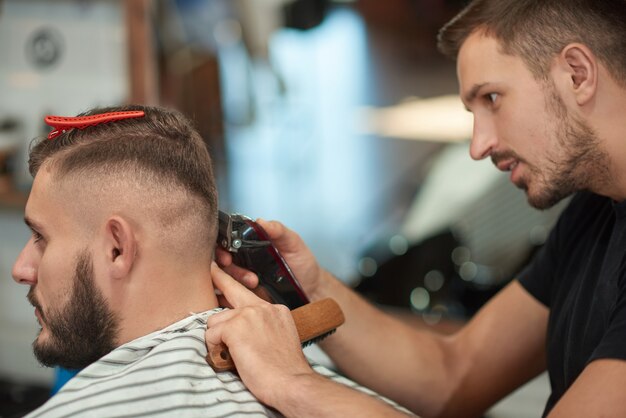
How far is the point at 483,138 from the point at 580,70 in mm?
253

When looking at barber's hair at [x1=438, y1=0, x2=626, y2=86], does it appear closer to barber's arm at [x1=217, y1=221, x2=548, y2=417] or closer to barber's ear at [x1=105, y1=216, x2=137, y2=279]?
barber's arm at [x1=217, y1=221, x2=548, y2=417]

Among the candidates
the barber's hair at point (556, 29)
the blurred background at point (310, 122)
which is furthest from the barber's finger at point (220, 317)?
the blurred background at point (310, 122)

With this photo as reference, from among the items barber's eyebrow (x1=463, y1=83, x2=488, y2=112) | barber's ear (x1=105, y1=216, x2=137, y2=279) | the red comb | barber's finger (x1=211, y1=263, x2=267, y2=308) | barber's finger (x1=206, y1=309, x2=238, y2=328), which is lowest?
barber's finger (x1=206, y1=309, x2=238, y2=328)

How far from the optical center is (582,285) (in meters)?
1.72

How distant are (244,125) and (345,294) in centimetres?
260

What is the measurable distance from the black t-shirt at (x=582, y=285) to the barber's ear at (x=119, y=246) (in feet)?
2.75

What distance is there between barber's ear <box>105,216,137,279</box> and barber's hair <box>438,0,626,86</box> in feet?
2.79

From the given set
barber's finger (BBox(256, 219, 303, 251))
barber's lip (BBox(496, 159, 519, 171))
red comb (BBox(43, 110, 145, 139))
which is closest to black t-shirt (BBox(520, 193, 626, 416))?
barber's lip (BBox(496, 159, 519, 171))

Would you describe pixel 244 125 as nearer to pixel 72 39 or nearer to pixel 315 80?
pixel 315 80

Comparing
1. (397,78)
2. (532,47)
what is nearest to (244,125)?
(397,78)

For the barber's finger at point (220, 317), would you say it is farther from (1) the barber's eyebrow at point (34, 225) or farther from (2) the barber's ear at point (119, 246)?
(1) the barber's eyebrow at point (34, 225)

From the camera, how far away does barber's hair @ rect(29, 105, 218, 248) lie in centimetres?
144

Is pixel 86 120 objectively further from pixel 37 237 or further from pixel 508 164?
pixel 508 164

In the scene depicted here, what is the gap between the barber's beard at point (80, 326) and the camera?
1416mm
